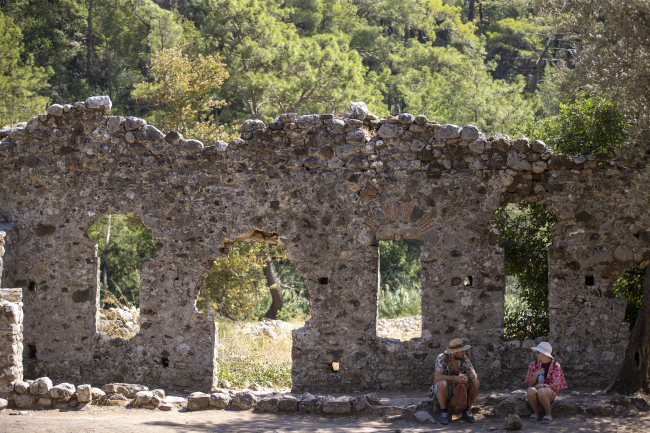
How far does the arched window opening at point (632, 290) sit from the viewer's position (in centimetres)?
966

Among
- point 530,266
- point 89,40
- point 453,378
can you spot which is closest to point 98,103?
point 453,378

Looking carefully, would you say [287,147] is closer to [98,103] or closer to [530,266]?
[98,103]

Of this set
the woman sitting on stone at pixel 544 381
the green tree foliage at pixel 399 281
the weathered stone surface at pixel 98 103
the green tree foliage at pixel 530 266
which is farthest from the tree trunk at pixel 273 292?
the woman sitting on stone at pixel 544 381

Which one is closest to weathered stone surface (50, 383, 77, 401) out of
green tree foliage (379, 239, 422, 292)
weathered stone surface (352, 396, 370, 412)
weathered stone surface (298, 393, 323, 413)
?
weathered stone surface (298, 393, 323, 413)

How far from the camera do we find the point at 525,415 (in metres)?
7.27

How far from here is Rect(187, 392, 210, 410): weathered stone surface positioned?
791 centimetres

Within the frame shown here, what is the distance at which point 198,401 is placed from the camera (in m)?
7.94

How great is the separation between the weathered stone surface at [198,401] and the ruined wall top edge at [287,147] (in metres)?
3.30

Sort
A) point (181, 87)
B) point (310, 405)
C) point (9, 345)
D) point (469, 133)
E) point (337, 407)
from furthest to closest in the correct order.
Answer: point (181, 87), point (469, 133), point (9, 345), point (310, 405), point (337, 407)

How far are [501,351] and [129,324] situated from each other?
29.2 feet

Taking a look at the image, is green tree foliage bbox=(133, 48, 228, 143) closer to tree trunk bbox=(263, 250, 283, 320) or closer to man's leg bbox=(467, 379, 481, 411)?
tree trunk bbox=(263, 250, 283, 320)

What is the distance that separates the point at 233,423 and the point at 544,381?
3642mm

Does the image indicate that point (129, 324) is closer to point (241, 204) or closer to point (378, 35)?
point (241, 204)

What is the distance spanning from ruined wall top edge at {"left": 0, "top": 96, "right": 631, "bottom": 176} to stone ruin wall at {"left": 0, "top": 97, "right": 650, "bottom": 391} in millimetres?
21
